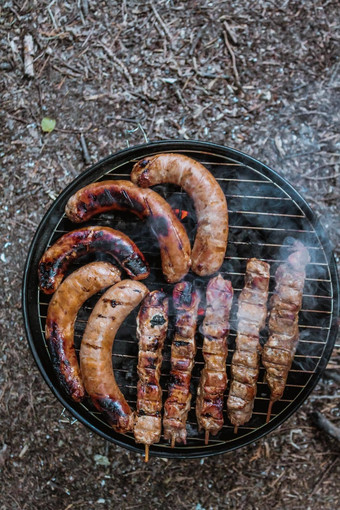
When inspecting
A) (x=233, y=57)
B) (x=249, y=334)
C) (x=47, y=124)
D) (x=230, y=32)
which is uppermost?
(x=230, y=32)

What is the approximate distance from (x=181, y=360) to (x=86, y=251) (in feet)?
4.15

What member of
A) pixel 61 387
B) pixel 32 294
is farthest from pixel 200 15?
pixel 61 387

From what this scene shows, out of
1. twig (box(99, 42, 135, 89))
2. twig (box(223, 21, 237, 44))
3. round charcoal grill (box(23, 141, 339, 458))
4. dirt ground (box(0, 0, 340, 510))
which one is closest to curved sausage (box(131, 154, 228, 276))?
round charcoal grill (box(23, 141, 339, 458))

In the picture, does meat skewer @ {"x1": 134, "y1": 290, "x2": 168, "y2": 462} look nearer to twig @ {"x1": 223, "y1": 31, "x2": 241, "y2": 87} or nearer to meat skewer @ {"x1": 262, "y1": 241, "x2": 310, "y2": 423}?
meat skewer @ {"x1": 262, "y1": 241, "x2": 310, "y2": 423}

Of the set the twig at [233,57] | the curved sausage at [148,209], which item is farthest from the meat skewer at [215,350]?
the twig at [233,57]

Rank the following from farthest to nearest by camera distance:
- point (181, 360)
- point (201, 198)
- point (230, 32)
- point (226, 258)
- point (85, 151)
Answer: point (85, 151) < point (230, 32) < point (226, 258) < point (181, 360) < point (201, 198)

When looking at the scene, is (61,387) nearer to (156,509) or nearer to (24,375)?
(24,375)

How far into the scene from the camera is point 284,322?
12.5 feet

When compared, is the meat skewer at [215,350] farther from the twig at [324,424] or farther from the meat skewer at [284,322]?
the twig at [324,424]

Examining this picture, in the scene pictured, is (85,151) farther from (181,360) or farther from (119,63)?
(181,360)

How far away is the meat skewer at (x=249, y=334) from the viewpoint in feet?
12.5

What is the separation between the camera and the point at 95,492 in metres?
5.08

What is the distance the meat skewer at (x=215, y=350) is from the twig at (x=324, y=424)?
5.22 feet

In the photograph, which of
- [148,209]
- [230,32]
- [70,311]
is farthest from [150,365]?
[230,32]
